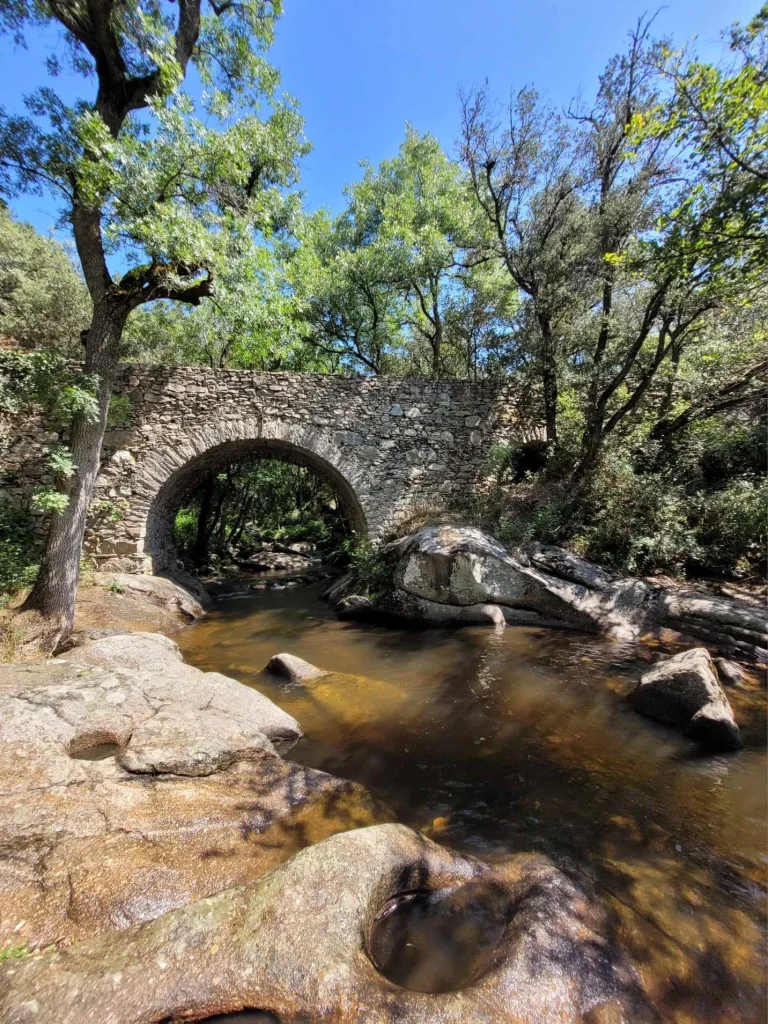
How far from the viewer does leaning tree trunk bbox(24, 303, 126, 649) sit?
6141 millimetres

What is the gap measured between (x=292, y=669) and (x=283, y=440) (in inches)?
231

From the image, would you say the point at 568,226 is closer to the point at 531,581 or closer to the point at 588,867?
the point at 531,581

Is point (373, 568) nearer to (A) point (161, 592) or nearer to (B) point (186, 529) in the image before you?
(A) point (161, 592)

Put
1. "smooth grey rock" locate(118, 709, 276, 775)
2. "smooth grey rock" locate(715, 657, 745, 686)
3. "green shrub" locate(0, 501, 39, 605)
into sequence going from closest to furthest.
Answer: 1. "smooth grey rock" locate(118, 709, 276, 775)
2. "smooth grey rock" locate(715, 657, 745, 686)
3. "green shrub" locate(0, 501, 39, 605)

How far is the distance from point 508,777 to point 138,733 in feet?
9.78

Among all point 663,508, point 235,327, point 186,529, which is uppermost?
point 235,327

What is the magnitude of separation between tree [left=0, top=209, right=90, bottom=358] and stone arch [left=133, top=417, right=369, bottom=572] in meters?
7.47

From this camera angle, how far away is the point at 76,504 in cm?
642

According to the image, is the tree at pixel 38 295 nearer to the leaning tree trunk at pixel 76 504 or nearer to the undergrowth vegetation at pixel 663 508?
the leaning tree trunk at pixel 76 504

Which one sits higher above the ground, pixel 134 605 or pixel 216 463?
pixel 216 463

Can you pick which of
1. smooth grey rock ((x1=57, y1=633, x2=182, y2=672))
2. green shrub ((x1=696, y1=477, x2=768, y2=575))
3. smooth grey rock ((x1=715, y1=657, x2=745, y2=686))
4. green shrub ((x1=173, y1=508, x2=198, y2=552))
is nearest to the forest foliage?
green shrub ((x1=696, y1=477, x2=768, y2=575))

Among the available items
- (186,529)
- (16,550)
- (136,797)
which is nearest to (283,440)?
(16,550)

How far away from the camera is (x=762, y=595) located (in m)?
6.42

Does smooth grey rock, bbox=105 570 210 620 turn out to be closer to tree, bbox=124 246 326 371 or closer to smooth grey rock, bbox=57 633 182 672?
smooth grey rock, bbox=57 633 182 672
